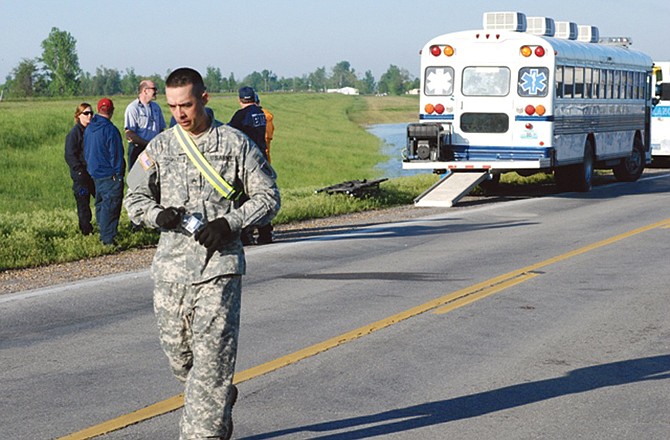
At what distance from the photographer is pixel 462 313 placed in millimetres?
9570

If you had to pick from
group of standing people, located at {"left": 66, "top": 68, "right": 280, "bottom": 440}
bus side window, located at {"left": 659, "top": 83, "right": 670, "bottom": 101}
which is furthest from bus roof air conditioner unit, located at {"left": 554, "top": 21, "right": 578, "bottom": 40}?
group of standing people, located at {"left": 66, "top": 68, "right": 280, "bottom": 440}

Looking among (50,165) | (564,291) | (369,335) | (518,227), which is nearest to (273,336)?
(369,335)

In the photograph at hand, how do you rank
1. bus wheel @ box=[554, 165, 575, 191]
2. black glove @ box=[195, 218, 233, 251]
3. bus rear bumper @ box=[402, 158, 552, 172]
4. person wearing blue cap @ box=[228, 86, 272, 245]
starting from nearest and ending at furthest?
black glove @ box=[195, 218, 233, 251] < person wearing blue cap @ box=[228, 86, 272, 245] < bus rear bumper @ box=[402, 158, 552, 172] < bus wheel @ box=[554, 165, 575, 191]

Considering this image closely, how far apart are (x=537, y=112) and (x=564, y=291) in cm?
1078

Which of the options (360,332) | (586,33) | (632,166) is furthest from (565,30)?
(360,332)

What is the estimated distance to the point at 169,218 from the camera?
5070mm

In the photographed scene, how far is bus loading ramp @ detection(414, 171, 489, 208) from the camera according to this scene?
1981 centimetres

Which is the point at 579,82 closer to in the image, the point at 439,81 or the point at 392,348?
the point at 439,81

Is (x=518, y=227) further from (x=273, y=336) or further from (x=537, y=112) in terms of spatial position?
(x=273, y=336)

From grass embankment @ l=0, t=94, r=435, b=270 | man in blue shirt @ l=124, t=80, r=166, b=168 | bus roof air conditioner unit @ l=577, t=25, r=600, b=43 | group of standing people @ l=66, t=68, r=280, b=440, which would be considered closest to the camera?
group of standing people @ l=66, t=68, r=280, b=440

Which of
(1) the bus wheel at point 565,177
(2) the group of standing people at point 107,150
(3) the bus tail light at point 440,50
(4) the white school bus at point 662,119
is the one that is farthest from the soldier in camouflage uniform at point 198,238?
(4) the white school bus at point 662,119

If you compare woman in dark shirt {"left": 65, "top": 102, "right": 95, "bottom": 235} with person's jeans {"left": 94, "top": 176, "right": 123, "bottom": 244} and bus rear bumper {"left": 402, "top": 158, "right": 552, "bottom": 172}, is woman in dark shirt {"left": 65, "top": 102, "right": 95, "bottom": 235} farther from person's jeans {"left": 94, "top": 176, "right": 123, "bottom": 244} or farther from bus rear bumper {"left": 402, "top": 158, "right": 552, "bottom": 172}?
bus rear bumper {"left": 402, "top": 158, "right": 552, "bottom": 172}

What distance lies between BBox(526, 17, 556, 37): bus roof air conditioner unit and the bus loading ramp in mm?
2878

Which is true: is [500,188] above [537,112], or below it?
below
